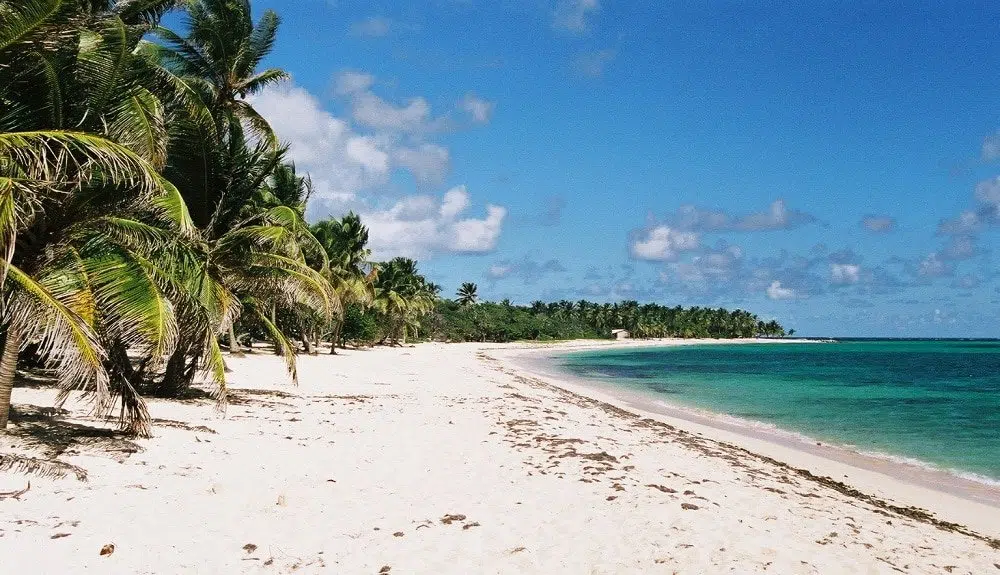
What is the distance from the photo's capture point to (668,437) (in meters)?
13.5

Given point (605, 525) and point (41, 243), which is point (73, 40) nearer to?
point (41, 243)

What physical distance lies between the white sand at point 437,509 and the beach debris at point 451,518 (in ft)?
0.13

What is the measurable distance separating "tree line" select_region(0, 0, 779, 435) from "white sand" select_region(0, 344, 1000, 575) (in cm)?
116

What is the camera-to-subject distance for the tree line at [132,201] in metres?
6.15

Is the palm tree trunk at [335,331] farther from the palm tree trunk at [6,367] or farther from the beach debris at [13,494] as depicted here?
the beach debris at [13,494]

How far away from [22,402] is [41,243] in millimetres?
4762

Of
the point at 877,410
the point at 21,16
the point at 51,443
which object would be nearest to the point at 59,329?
the point at 51,443

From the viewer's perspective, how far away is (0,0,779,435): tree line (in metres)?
6.15

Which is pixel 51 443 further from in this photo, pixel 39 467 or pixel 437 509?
pixel 437 509

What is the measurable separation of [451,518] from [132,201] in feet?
19.5

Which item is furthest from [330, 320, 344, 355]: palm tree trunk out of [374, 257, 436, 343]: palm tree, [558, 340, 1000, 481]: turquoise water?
[558, 340, 1000, 481]: turquoise water

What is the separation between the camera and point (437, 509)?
21.6ft

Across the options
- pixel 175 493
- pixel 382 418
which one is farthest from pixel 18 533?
pixel 382 418

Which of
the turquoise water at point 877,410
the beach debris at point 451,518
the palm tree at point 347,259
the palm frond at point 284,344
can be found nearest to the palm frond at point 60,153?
the beach debris at point 451,518
